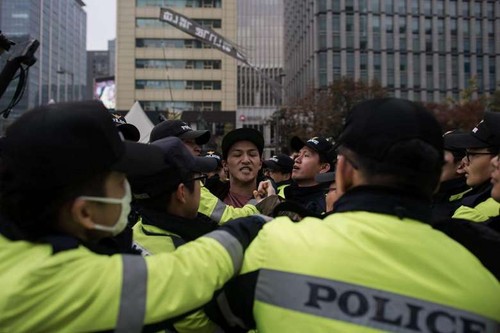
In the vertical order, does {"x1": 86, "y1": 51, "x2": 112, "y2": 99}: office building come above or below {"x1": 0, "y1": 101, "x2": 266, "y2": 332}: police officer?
above

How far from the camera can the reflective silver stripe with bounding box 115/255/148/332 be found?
1414mm

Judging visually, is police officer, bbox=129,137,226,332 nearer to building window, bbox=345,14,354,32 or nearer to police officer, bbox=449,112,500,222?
police officer, bbox=449,112,500,222

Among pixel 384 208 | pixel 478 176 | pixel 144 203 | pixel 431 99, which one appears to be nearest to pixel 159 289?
pixel 384 208

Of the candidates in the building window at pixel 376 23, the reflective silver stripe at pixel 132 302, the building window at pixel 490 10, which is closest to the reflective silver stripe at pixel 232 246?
the reflective silver stripe at pixel 132 302

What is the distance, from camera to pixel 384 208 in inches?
60.6

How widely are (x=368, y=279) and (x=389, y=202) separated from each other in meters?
0.24

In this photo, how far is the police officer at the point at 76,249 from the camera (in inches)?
54.6

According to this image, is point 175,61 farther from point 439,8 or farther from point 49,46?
point 439,8

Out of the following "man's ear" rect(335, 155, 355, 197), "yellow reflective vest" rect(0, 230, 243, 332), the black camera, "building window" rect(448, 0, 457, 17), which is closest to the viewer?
"yellow reflective vest" rect(0, 230, 243, 332)

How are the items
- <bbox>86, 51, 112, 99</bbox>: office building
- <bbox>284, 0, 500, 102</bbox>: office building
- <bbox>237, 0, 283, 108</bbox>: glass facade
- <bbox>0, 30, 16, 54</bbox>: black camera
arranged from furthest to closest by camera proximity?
<bbox>86, 51, 112, 99</bbox>: office building, <bbox>237, 0, 283, 108</bbox>: glass facade, <bbox>284, 0, 500, 102</bbox>: office building, <bbox>0, 30, 16, 54</bbox>: black camera

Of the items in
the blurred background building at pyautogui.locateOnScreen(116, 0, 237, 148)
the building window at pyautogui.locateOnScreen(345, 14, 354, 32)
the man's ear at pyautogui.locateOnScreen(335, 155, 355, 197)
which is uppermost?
the building window at pyautogui.locateOnScreen(345, 14, 354, 32)

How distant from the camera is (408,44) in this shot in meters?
73.9

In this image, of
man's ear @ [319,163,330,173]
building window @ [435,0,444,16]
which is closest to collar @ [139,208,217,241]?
man's ear @ [319,163,330,173]

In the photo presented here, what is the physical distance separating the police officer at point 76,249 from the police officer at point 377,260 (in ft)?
0.50
